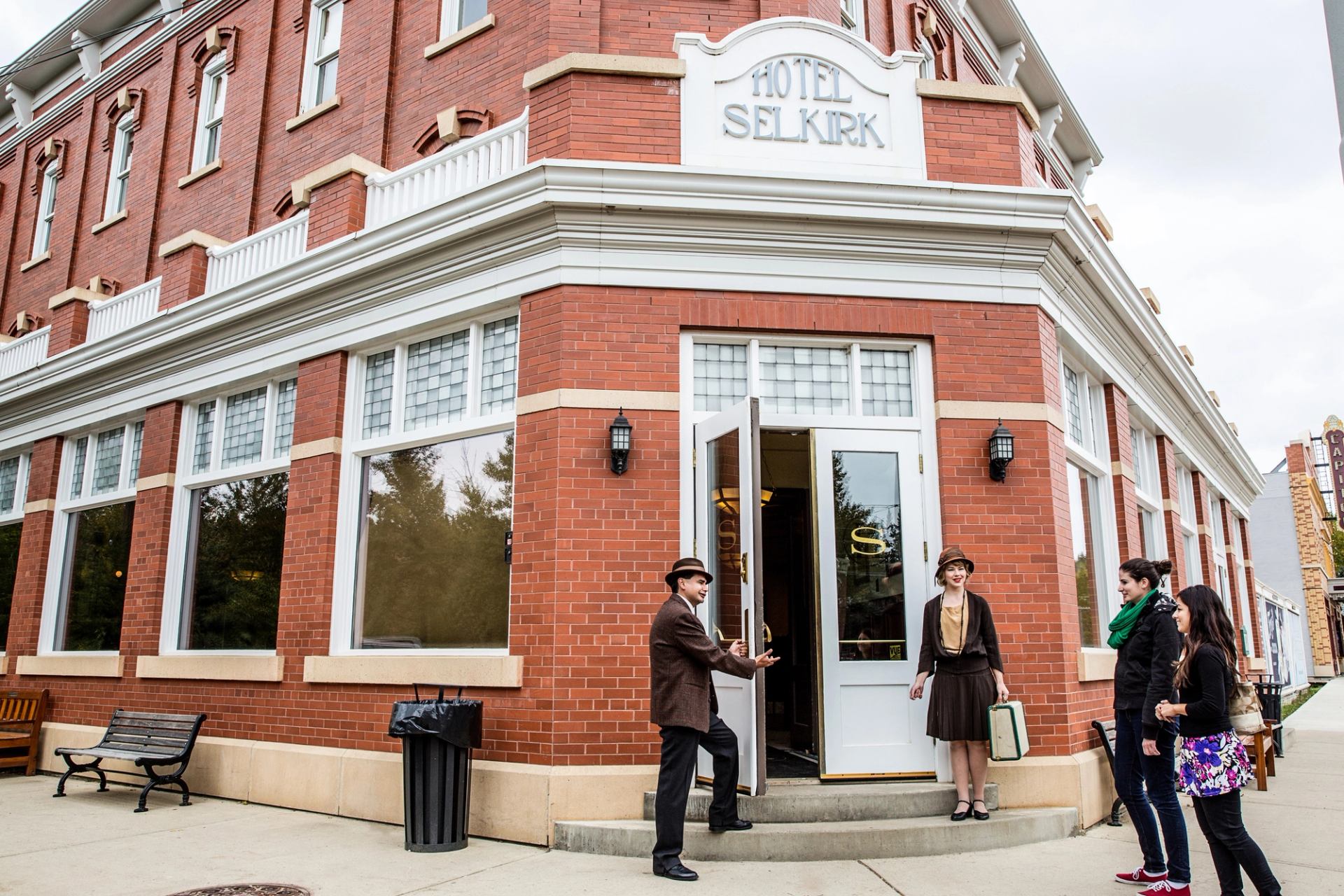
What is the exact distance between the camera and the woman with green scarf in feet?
17.4

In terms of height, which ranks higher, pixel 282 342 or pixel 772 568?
pixel 282 342

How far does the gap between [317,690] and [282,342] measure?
3.52 meters

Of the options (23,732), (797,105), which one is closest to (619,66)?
(797,105)

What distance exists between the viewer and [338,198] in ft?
31.1

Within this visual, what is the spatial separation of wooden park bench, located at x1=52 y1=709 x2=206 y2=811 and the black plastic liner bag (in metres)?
3.39

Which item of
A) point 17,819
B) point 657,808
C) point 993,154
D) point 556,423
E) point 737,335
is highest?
point 993,154

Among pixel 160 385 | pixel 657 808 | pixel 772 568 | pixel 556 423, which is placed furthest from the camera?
pixel 772 568

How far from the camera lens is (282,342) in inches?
384

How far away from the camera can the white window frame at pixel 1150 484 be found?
39.9ft

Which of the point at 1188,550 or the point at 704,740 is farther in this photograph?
the point at 1188,550

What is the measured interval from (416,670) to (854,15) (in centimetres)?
921

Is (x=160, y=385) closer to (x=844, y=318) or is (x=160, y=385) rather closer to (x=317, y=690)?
(x=317, y=690)

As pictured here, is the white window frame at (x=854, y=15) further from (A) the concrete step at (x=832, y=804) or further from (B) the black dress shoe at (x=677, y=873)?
(B) the black dress shoe at (x=677, y=873)

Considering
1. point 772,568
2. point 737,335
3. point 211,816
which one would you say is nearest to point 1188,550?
point 772,568
